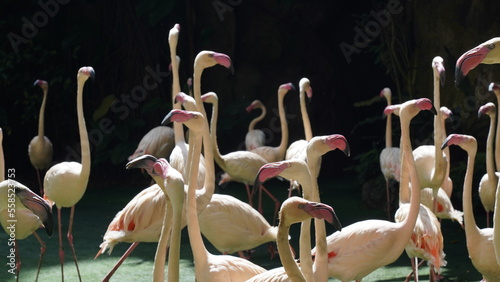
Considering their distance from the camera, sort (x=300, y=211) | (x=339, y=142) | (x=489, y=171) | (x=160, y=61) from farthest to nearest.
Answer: (x=160, y=61) → (x=489, y=171) → (x=339, y=142) → (x=300, y=211)

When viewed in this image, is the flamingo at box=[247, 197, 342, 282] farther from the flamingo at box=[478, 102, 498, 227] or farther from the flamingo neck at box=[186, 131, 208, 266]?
the flamingo at box=[478, 102, 498, 227]

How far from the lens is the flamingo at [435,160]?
5260 mm

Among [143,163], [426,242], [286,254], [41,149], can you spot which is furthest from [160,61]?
[286,254]

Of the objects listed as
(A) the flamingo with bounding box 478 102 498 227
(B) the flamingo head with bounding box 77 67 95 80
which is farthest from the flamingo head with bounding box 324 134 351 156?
(A) the flamingo with bounding box 478 102 498 227

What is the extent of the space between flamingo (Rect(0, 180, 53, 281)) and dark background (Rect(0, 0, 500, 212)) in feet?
15.1

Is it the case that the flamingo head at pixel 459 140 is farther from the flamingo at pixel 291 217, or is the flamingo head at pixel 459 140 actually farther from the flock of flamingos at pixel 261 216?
the flamingo at pixel 291 217

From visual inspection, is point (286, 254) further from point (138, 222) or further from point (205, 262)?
point (138, 222)

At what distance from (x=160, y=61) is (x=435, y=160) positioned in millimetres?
5447

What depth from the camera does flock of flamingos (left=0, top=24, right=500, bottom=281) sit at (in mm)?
2650

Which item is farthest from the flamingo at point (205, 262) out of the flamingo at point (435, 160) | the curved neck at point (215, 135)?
the curved neck at point (215, 135)

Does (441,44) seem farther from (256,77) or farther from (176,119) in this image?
(176,119)

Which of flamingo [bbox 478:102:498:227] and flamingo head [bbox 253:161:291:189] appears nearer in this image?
flamingo head [bbox 253:161:291:189]

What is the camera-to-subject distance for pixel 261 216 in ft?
16.0

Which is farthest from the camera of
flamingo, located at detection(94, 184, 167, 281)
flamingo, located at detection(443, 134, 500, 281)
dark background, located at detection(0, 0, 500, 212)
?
dark background, located at detection(0, 0, 500, 212)
